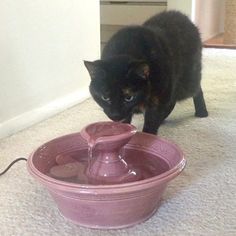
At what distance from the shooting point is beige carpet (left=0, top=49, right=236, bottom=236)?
0.93 meters

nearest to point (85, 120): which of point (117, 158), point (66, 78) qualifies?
point (66, 78)

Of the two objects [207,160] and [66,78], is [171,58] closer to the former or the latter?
[207,160]

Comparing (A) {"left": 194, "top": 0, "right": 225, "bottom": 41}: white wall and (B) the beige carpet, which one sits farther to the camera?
(A) {"left": 194, "top": 0, "right": 225, "bottom": 41}: white wall

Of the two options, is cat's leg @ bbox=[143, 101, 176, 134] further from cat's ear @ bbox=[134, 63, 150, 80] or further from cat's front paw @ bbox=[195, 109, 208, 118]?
cat's front paw @ bbox=[195, 109, 208, 118]

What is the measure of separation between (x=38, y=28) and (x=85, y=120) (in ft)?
1.22

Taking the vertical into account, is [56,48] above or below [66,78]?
above

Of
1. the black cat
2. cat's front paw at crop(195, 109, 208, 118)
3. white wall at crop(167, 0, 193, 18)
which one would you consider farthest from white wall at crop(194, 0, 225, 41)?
the black cat

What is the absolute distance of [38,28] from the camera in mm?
1634

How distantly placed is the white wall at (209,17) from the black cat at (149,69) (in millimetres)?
1660

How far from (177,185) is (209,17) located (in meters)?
2.67

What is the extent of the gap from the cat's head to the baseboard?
469 mm

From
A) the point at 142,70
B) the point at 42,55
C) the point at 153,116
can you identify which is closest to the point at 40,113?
the point at 42,55

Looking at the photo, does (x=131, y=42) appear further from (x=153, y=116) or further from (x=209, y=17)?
(x=209, y=17)

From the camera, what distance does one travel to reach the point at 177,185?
3.67 ft
